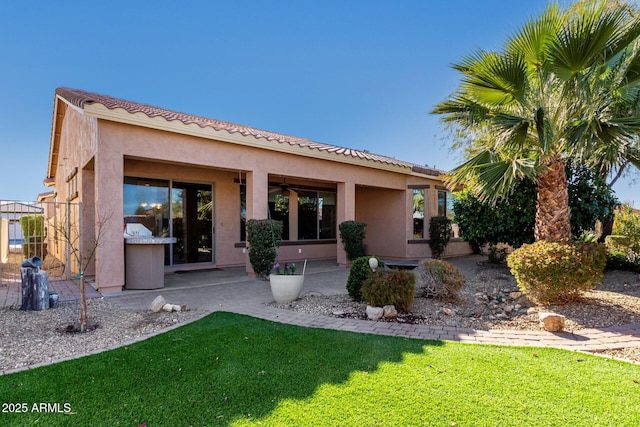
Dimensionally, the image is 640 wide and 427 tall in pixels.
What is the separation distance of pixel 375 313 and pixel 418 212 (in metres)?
9.47

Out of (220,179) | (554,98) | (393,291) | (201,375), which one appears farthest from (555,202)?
(220,179)

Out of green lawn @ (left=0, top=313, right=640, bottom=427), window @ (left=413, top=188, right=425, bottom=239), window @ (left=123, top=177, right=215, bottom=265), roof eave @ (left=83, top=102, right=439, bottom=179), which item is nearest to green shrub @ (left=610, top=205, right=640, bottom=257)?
window @ (left=413, top=188, right=425, bottom=239)

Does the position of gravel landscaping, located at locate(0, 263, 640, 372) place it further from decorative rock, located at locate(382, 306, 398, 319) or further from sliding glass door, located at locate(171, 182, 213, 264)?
sliding glass door, located at locate(171, 182, 213, 264)

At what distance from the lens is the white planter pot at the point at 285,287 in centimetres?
673

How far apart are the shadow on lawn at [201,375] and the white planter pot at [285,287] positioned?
1682 mm

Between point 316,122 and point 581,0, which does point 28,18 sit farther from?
point 581,0

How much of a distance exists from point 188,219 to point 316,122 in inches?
568

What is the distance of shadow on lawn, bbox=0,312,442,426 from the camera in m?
2.94

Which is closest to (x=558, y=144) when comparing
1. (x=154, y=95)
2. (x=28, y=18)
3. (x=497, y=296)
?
(x=497, y=296)

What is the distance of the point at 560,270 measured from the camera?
237 inches

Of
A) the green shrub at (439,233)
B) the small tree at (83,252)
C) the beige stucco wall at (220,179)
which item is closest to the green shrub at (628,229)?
the green shrub at (439,233)

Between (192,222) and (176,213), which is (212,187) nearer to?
(192,222)

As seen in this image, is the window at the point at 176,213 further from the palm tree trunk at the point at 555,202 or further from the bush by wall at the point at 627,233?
the bush by wall at the point at 627,233

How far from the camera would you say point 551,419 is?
2834 mm
